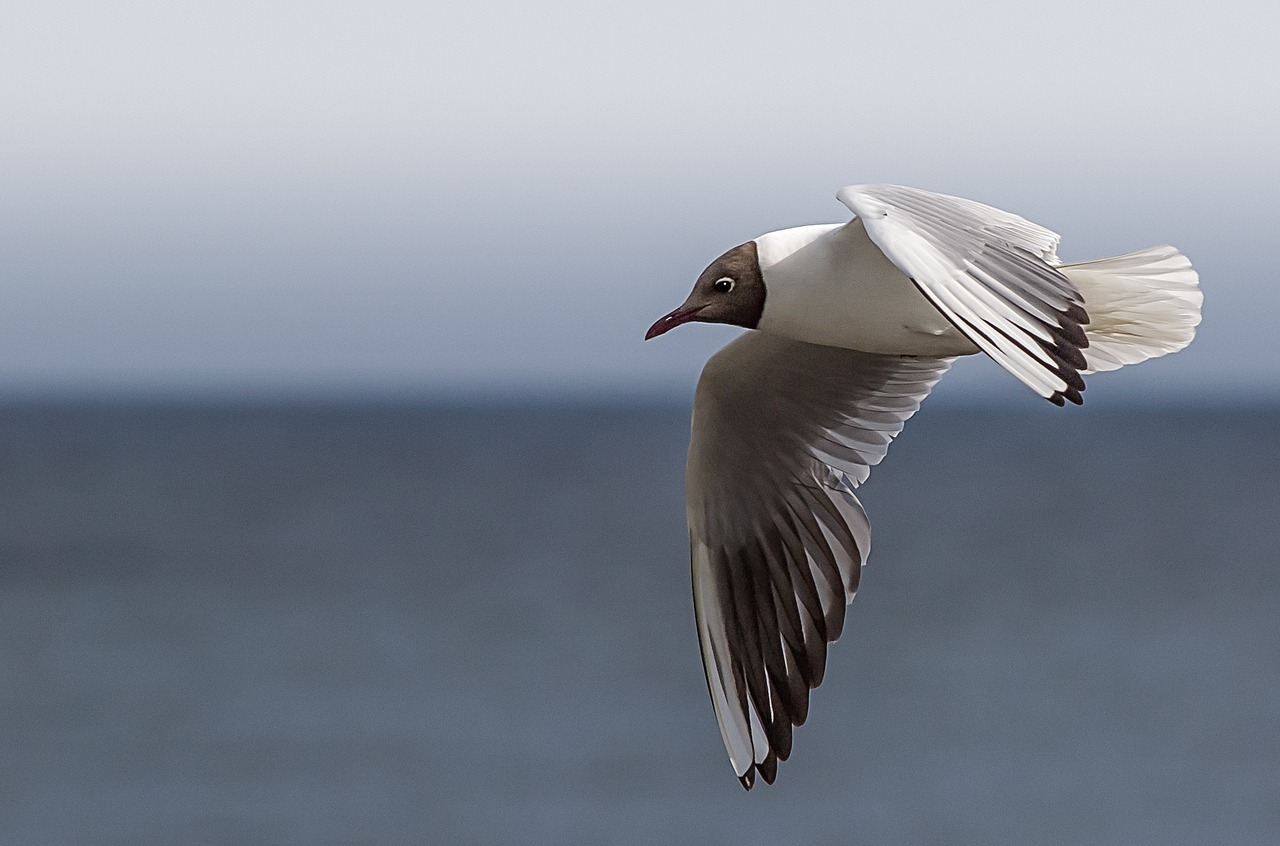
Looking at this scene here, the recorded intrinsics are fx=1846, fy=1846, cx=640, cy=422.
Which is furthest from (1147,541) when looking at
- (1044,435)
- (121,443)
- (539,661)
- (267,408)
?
(267,408)

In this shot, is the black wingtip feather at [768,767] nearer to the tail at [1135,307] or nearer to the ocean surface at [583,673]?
the tail at [1135,307]

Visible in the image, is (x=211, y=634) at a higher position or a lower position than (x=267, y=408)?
higher

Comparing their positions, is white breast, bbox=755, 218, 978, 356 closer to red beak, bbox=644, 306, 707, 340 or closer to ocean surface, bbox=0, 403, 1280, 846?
red beak, bbox=644, 306, 707, 340

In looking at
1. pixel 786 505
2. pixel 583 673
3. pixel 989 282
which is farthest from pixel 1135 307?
pixel 583 673

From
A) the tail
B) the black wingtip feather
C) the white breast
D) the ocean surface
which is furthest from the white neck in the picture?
the ocean surface

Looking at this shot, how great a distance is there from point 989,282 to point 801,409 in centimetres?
130

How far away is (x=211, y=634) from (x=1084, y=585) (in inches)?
485

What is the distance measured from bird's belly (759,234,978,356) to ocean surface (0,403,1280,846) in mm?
10472

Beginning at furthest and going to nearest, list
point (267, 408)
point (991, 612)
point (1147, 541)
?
point (267, 408), point (1147, 541), point (991, 612)

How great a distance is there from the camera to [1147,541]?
106 ft

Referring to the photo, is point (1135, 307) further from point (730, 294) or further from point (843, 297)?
point (730, 294)

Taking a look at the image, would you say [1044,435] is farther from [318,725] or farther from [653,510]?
[318,725]

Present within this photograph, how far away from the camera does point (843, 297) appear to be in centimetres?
368

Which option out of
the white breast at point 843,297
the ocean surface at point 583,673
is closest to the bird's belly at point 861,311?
the white breast at point 843,297
